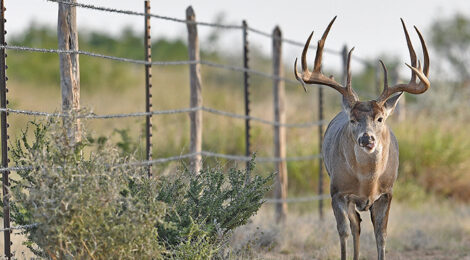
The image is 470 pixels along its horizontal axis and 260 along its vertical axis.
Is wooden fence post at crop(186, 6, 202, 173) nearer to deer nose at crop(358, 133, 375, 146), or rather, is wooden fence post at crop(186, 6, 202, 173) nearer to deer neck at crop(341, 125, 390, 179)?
deer neck at crop(341, 125, 390, 179)

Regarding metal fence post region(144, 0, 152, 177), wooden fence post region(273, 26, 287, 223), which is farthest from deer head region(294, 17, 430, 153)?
wooden fence post region(273, 26, 287, 223)

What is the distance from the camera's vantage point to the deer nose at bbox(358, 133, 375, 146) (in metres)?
7.08

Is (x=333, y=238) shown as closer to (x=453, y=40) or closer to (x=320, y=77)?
(x=320, y=77)

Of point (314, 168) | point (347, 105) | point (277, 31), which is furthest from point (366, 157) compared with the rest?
point (314, 168)

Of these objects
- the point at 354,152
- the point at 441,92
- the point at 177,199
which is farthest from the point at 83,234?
the point at 441,92

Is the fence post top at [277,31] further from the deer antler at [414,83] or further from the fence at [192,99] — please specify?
the deer antler at [414,83]

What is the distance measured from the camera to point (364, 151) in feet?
24.2

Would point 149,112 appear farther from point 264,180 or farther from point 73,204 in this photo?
point 73,204

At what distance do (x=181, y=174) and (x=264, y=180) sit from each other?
2.44 ft

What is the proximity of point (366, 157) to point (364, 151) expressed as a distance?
9cm

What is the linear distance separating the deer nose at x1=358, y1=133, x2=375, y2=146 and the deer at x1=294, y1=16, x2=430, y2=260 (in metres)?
0.02

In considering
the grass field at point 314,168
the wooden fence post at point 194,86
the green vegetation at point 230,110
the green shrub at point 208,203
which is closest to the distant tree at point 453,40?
the green vegetation at point 230,110

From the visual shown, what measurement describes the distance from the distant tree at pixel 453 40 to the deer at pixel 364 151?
2406cm

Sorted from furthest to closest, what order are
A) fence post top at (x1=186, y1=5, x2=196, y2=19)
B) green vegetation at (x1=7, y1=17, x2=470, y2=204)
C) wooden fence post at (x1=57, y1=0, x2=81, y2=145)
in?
1. green vegetation at (x1=7, y1=17, x2=470, y2=204)
2. fence post top at (x1=186, y1=5, x2=196, y2=19)
3. wooden fence post at (x1=57, y1=0, x2=81, y2=145)
